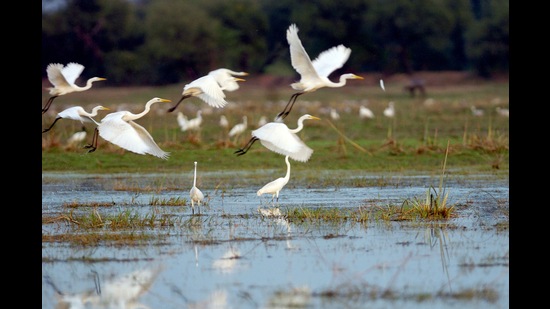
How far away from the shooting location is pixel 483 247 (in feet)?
30.5

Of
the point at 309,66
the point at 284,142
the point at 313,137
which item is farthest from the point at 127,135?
the point at 313,137

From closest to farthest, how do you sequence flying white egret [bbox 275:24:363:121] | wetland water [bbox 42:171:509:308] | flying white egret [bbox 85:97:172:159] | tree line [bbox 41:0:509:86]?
1. wetland water [bbox 42:171:509:308]
2. flying white egret [bbox 85:97:172:159]
3. flying white egret [bbox 275:24:363:121]
4. tree line [bbox 41:0:509:86]

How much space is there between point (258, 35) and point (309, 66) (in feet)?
88.1

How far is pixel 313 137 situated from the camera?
2177 centimetres

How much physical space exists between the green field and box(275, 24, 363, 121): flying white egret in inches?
34.1

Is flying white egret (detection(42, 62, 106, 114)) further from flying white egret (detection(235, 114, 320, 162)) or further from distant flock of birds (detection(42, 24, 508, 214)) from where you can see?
flying white egret (detection(235, 114, 320, 162))

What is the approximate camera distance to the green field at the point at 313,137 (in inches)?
712

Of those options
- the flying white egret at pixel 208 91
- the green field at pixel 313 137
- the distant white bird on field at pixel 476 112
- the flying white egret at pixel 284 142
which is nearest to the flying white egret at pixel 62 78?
the flying white egret at pixel 208 91

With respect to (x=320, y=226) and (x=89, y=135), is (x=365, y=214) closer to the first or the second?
(x=320, y=226)

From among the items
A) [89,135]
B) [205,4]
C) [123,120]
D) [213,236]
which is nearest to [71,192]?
[123,120]

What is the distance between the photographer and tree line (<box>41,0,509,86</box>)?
34031 millimetres

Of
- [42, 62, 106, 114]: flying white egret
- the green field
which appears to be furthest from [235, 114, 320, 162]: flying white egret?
[42, 62, 106, 114]: flying white egret

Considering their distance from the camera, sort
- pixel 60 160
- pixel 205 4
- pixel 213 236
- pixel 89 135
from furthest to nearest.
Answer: pixel 205 4
pixel 89 135
pixel 60 160
pixel 213 236

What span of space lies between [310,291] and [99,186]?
8.41 m
